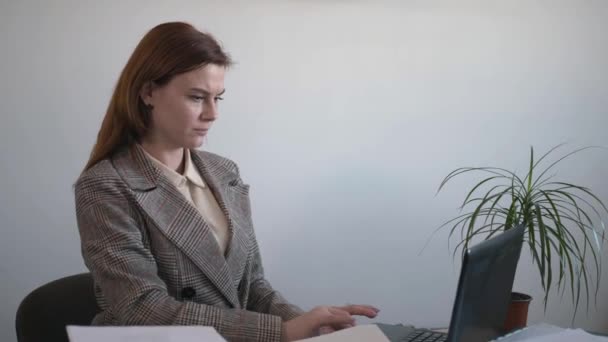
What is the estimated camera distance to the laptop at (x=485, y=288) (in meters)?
1.17

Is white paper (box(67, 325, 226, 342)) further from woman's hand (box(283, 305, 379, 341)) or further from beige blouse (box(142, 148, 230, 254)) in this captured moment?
beige blouse (box(142, 148, 230, 254))

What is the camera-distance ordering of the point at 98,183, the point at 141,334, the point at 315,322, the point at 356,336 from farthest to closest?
1. the point at 98,183
2. the point at 315,322
3. the point at 356,336
4. the point at 141,334

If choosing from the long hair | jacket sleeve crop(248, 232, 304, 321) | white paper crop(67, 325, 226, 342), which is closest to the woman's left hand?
jacket sleeve crop(248, 232, 304, 321)

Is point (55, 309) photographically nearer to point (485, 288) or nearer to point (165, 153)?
point (165, 153)

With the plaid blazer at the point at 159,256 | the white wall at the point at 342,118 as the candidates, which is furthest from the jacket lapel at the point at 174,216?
the white wall at the point at 342,118

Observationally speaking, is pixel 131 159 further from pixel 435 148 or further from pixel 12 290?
pixel 435 148

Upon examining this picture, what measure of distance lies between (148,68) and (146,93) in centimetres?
6

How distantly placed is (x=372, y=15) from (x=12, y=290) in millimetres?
1664

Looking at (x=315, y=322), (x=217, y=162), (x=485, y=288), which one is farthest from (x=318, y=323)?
(x=217, y=162)

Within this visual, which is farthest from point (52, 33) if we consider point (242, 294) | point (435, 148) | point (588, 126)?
point (588, 126)

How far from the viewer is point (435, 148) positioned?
3.11 meters

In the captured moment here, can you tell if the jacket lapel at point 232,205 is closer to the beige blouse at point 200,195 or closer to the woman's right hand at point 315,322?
the beige blouse at point 200,195

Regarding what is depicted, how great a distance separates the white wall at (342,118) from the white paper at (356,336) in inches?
64.8

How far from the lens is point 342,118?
9.84 ft
